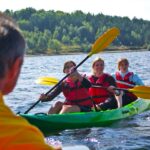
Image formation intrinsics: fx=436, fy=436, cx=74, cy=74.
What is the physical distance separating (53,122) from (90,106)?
1204 mm

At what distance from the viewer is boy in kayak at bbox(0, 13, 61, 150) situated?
993mm

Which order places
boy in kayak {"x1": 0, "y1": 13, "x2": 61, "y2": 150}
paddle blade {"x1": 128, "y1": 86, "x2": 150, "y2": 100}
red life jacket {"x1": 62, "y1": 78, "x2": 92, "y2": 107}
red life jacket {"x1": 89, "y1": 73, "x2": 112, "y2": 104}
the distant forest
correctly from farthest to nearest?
the distant forest
red life jacket {"x1": 89, "y1": 73, "x2": 112, "y2": 104}
paddle blade {"x1": 128, "y1": 86, "x2": 150, "y2": 100}
red life jacket {"x1": 62, "y1": 78, "x2": 92, "y2": 107}
boy in kayak {"x1": 0, "y1": 13, "x2": 61, "y2": 150}

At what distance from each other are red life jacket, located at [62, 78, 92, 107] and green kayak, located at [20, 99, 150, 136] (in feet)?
1.10

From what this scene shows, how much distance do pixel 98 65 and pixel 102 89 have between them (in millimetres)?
530

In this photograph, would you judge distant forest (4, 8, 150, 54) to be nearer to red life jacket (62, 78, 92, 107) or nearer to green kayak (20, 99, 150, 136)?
green kayak (20, 99, 150, 136)

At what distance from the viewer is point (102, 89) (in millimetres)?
7844

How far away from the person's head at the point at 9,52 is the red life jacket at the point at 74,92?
589cm

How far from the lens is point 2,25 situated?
108 centimetres

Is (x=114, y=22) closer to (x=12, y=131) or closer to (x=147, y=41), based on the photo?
(x=147, y=41)

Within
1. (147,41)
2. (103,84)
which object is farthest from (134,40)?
(103,84)

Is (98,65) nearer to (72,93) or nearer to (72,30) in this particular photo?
(72,93)

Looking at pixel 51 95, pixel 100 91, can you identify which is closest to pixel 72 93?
pixel 51 95

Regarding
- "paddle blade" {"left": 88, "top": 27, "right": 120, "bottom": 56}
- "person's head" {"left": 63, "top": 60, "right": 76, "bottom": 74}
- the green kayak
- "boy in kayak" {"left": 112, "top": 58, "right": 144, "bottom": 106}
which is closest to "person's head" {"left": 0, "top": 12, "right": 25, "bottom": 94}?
the green kayak

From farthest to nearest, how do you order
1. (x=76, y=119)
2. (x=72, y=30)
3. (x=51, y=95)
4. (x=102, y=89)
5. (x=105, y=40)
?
(x=72, y=30) → (x=102, y=89) → (x=105, y=40) → (x=51, y=95) → (x=76, y=119)
